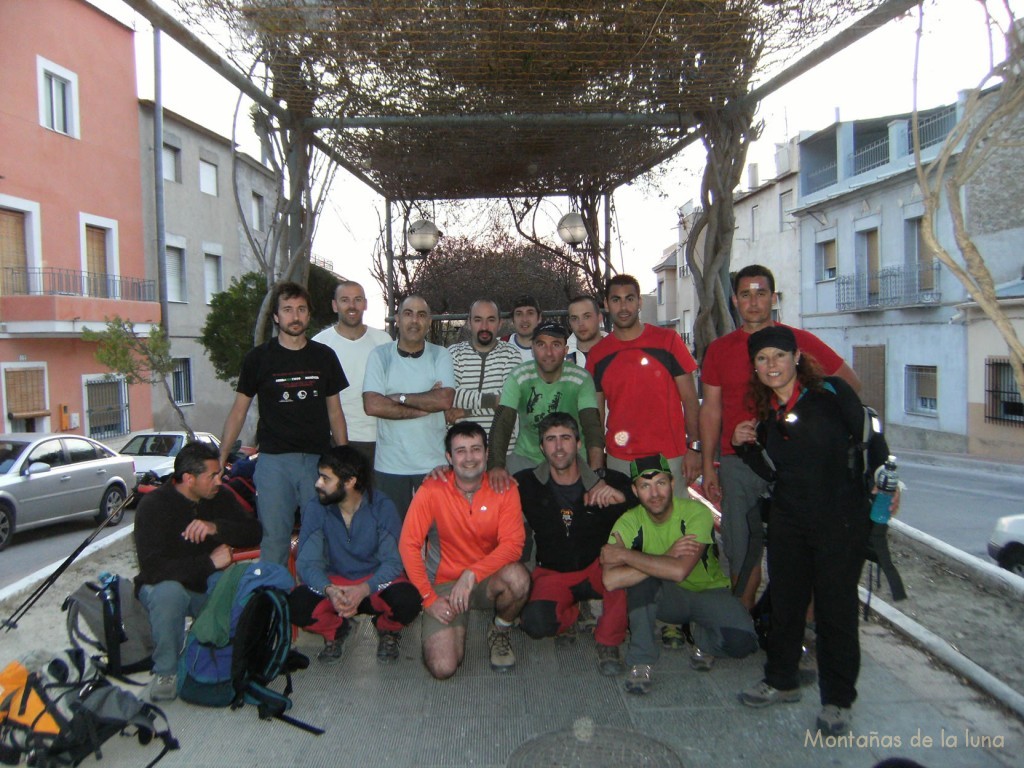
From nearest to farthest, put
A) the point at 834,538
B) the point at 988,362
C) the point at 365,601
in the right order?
the point at 834,538 → the point at 365,601 → the point at 988,362

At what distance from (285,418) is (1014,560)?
6203 mm

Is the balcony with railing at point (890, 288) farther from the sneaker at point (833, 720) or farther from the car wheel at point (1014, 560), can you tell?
the sneaker at point (833, 720)

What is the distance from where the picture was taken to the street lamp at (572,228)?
795 centimetres

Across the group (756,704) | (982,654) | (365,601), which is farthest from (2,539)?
(982,654)

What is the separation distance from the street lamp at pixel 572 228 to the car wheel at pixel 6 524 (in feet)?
26.0

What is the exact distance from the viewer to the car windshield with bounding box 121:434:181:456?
48.8ft

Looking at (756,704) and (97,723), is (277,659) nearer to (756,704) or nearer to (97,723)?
(97,723)

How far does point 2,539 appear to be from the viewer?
991 cm

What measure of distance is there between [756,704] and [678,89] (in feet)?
11.2

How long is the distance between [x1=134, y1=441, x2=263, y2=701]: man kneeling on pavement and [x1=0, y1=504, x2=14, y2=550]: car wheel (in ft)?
25.5

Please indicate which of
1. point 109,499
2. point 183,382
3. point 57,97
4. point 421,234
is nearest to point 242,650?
point 421,234

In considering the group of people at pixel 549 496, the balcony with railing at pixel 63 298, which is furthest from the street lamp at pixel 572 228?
the balcony with railing at pixel 63 298

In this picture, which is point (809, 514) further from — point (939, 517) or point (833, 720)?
point (939, 517)

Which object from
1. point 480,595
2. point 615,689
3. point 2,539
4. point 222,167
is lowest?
point 2,539
